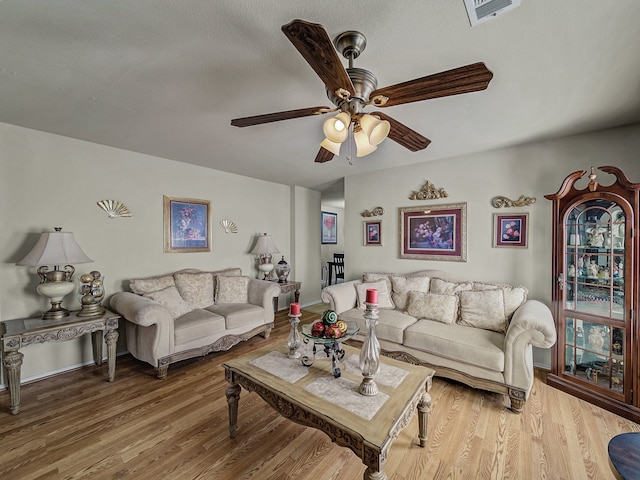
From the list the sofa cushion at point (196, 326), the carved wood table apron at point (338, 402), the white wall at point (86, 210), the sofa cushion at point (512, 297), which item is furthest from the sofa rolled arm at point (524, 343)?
the white wall at point (86, 210)

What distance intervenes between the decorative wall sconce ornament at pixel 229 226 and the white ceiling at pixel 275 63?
5.29 feet

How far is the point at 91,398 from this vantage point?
226 cm

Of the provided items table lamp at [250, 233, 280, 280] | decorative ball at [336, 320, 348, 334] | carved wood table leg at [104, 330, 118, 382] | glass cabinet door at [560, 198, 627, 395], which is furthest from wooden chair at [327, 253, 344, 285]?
decorative ball at [336, 320, 348, 334]

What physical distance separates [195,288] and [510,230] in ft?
12.6

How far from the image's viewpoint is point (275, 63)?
1565mm

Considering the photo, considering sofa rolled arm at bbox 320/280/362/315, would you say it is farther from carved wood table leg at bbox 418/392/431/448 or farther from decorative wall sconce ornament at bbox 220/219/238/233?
decorative wall sconce ornament at bbox 220/219/238/233

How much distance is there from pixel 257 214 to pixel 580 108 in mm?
4055

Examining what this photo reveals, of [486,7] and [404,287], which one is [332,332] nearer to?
[486,7]

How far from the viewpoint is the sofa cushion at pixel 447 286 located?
304 cm

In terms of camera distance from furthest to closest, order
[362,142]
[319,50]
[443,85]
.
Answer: [362,142] → [443,85] → [319,50]

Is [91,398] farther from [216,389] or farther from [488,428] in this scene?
[488,428]

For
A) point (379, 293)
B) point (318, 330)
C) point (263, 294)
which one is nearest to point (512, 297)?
point (379, 293)

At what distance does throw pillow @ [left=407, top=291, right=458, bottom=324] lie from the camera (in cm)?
281

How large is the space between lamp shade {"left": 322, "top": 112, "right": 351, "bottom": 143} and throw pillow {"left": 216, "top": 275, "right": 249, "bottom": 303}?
2.72 meters
